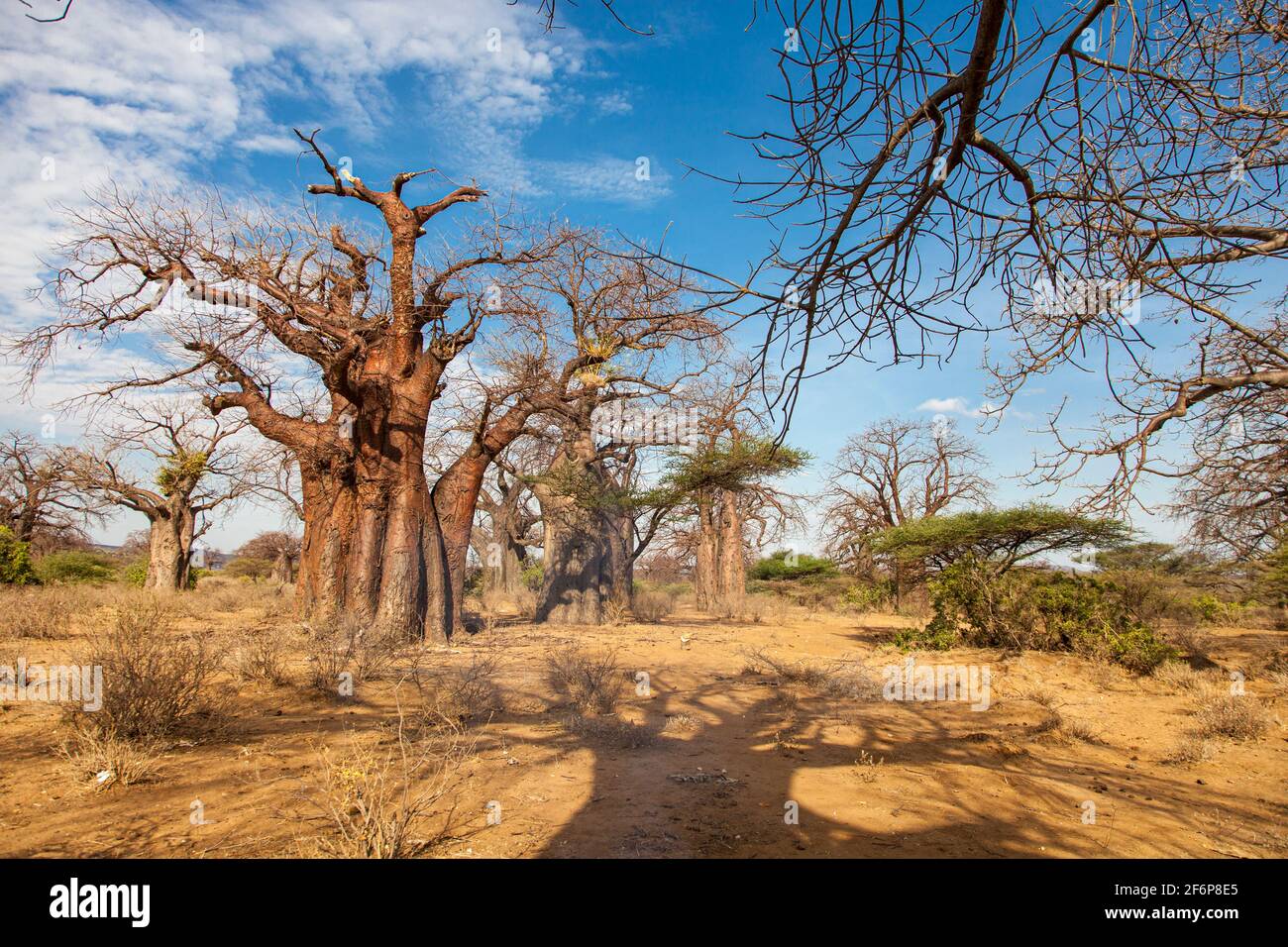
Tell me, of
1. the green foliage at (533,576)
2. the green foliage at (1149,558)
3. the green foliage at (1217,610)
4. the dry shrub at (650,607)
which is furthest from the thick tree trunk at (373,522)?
the green foliage at (533,576)

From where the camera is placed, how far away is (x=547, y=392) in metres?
11.4

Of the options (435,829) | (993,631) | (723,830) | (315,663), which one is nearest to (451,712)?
(315,663)

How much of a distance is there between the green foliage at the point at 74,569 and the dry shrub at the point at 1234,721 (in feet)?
81.8

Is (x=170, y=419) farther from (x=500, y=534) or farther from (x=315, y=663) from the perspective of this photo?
(x=315, y=663)

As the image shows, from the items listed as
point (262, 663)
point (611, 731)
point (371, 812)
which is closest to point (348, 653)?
point (262, 663)

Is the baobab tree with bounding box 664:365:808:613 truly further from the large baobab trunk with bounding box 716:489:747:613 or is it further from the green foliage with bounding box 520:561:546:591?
the green foliage with bounding box 520:561:546:591

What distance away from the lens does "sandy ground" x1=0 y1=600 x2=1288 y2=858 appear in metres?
2.98

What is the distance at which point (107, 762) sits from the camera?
350cm

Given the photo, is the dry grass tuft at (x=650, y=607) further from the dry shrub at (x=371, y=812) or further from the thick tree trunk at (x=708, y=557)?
the dry shrub at (x=371, y=812)

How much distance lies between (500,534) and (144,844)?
22.5 m

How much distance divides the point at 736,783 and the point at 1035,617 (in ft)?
23.1

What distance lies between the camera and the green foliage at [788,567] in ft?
95.8

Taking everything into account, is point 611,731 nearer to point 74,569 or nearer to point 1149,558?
point 1149,558
